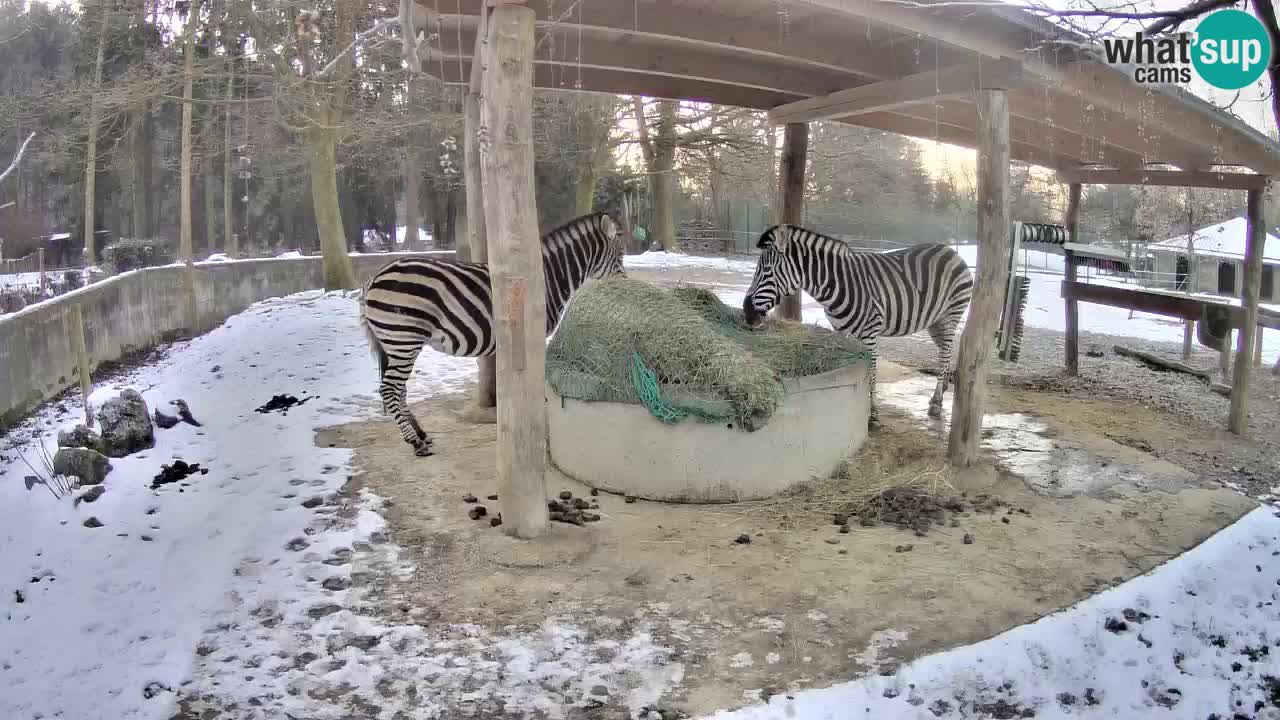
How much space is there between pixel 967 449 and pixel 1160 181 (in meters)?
4.88

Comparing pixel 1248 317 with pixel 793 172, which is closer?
pixel 1248 317

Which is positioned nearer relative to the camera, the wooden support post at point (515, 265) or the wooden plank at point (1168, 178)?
the wooden support post at point (515, 265)

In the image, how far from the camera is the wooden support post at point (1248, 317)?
24.3 ft

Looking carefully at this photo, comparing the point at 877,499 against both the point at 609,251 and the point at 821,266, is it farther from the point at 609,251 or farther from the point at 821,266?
the point at 609,251

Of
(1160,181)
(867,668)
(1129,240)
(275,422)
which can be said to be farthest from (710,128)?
(867,668)

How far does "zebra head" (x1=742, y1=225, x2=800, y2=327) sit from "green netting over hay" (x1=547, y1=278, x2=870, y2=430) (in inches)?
9.1

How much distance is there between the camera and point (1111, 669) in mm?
3494

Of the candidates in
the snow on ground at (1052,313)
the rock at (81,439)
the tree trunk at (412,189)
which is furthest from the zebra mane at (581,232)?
the tree trunk at (412,189)

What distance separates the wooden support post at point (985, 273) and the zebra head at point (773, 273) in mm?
1659

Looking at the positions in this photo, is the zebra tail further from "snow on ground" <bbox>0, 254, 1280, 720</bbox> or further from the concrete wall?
the concrete wall

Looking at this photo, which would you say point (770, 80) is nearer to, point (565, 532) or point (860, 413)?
point (860, 413)

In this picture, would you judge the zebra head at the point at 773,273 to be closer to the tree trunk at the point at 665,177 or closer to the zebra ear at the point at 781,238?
the zebra ear at the point at 781,238

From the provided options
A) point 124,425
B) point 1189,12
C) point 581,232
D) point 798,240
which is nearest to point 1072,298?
point 798,240

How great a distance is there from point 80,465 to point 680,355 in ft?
13.7
